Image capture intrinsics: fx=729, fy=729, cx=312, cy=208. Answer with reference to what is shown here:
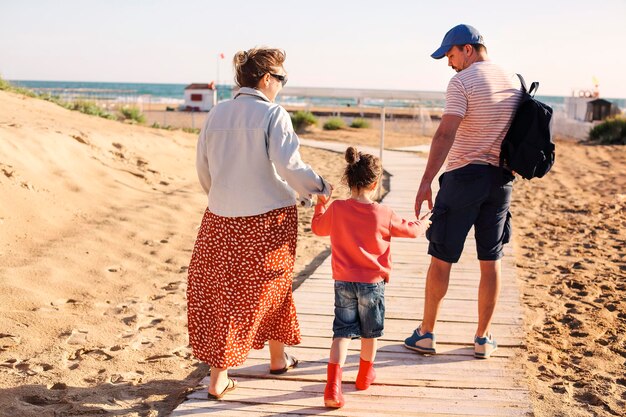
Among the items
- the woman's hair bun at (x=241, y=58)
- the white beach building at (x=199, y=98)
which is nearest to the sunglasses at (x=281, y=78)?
the woman's hair bun at (x=241, y=58)

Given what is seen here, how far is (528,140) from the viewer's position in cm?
385

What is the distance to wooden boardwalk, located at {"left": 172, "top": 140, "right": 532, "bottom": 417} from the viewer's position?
355 centimetres

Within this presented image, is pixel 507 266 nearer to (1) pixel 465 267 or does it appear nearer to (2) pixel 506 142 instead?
(1) pixel 465 267

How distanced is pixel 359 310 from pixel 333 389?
0.40 meters

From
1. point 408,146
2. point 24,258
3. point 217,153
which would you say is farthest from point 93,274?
point 408,146

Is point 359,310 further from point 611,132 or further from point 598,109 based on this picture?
point 598,109

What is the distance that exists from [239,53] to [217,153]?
0.49m

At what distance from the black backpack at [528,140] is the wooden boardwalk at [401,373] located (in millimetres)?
1134

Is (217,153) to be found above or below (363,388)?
above

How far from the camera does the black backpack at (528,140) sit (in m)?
3.85

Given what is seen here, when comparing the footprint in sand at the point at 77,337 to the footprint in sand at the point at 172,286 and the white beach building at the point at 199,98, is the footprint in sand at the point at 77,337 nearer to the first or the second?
the footprint in sand at the point at 172,286

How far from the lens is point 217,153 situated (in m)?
3.54

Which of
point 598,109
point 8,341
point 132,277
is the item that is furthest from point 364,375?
point 598,109

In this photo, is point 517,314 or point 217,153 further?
point 517,314
